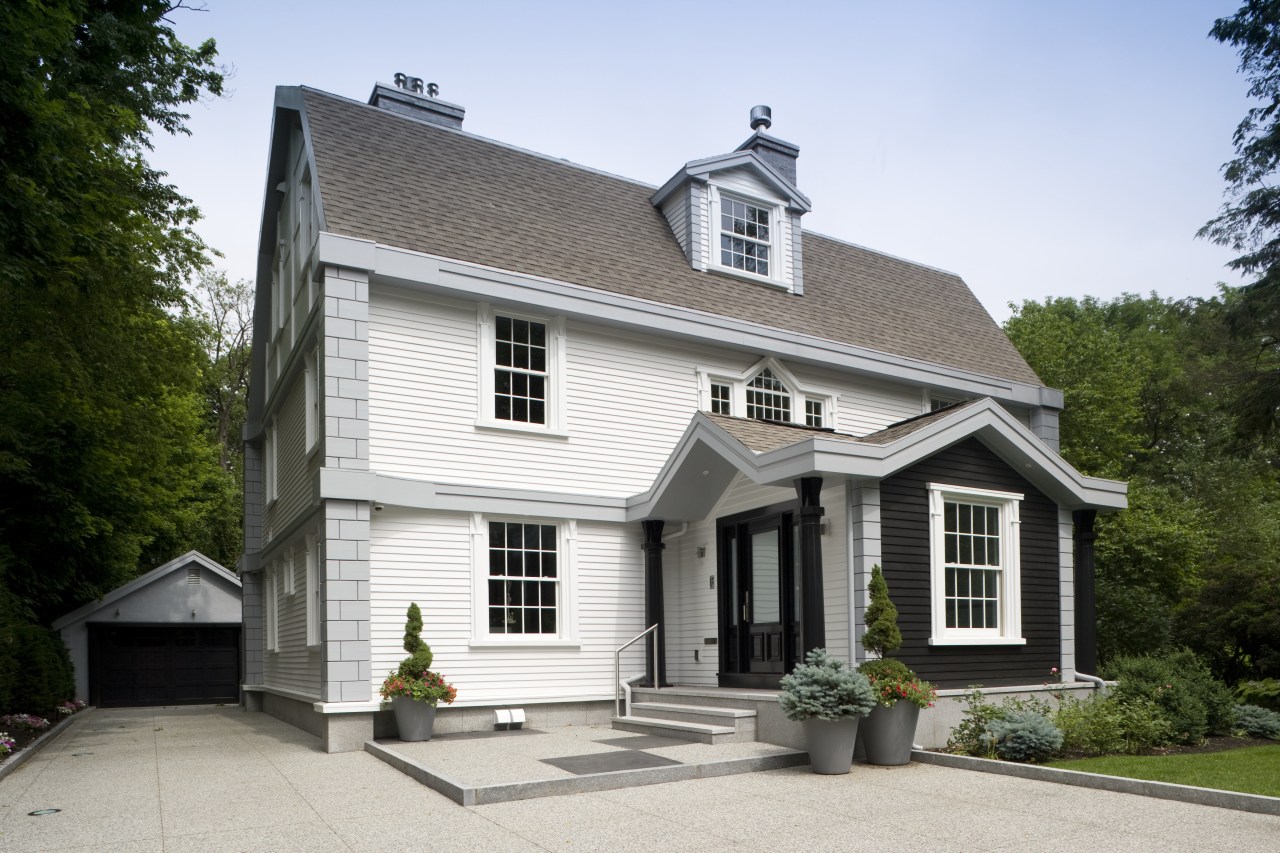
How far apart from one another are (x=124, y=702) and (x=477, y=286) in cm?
1899

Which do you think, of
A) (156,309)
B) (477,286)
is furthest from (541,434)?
(156,309)

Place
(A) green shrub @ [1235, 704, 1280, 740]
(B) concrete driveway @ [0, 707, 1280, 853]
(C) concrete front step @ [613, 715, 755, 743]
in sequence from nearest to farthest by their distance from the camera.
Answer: (B) concrete driveway @ [0, 707, 1280, 853] → (C) concrete front step @ [613, 715, 755, 743] → (A) green shrub @ [1235, 704, 1280, 740]

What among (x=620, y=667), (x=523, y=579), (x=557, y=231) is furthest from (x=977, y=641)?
(x=557, y=231)

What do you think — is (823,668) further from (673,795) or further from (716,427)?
(716,427)

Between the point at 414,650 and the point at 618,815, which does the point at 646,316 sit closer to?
the point at 414,650

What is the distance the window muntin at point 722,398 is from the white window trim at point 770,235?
7.13 ft

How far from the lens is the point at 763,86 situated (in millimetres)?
21875

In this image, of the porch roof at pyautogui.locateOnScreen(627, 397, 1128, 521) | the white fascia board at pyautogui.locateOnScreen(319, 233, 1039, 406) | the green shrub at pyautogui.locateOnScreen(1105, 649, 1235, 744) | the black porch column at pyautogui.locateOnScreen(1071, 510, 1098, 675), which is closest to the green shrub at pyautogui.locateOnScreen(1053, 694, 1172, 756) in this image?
the green shrub at pyautogui.locateOnScreen(1105, 649, 1235, 744)

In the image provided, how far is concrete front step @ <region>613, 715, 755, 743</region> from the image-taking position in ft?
37.5

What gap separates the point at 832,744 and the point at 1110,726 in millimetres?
3540

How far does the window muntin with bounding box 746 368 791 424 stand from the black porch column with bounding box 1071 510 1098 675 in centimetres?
475

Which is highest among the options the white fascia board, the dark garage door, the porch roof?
the white fascia board

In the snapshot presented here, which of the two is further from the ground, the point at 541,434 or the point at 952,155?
the point at 952,155

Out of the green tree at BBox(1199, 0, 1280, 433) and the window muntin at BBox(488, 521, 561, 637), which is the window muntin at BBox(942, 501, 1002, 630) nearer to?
the window muntin at BBox(488, 521, 561, 637)
